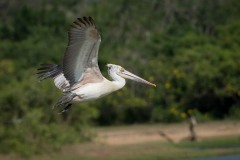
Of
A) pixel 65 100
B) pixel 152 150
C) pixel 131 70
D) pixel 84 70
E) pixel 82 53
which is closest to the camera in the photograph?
pixel 82 53

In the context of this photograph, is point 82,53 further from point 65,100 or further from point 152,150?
point 152,150

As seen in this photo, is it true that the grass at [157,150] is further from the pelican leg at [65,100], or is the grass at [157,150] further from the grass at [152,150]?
the pelican leg at [65,100]

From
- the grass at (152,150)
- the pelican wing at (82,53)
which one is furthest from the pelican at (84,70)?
the grass at (152,150)

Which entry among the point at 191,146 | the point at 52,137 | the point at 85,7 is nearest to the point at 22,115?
the point at 52,137

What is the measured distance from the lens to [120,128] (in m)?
29.8

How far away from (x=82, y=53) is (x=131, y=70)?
20.8m

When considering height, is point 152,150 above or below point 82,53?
below

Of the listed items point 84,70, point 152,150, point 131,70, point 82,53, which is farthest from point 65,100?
point 131,70

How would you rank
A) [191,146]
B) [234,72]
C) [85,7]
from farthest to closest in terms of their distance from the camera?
[85,7], [234,72], [191,146]

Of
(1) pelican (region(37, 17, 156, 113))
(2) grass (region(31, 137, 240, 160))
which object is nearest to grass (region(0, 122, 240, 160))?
(2) grass (region(31, 137, 240, 160))

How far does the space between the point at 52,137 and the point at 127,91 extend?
853 centimetres

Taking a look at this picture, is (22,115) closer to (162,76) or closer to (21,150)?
(21,150)

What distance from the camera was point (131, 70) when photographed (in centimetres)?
3125

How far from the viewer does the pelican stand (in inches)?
406
